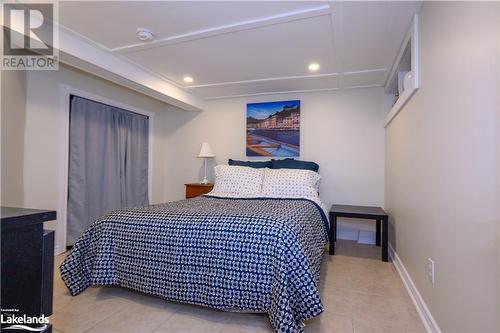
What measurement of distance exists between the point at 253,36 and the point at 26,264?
2.18 m

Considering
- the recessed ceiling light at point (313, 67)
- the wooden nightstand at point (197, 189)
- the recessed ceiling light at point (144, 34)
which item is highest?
the recessed ceiling light at point (144, 34)

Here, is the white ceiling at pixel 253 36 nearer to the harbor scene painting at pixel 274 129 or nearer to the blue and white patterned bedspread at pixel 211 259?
the harbor scene painting at pixel 274 129

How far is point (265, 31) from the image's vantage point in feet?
7.15

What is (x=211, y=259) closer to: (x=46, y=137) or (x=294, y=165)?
(x=294, y=165)

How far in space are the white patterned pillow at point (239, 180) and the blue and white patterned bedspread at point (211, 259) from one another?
3.63 ft

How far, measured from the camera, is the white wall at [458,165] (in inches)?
37.0

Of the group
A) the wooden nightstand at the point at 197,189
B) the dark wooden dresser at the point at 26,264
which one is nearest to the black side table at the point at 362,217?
the wooden nightstand at the point at 197,189

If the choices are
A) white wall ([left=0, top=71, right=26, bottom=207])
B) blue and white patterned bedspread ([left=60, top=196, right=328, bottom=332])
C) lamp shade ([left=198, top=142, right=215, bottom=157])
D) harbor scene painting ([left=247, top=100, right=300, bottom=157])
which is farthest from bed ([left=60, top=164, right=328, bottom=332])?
lamp shade ([left=198, top=142, right=215, bottom=157])

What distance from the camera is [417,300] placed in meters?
1.74

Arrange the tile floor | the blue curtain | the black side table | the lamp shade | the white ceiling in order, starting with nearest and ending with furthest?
1. the tile floor
2. the white ceiling
3. the black side table
4. the blue curtain
5. the lamp shade

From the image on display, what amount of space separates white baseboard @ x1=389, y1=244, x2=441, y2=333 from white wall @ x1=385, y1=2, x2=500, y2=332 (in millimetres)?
53

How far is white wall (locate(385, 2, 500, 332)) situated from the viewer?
3.08ft

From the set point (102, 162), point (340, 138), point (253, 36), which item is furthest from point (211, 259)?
point (340, 138)

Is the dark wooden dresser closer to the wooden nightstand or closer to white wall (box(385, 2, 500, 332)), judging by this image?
white wall (box(385, 2, 500, 332))
